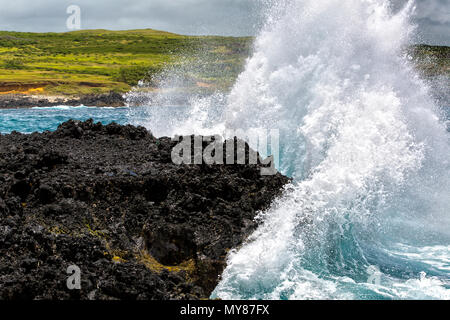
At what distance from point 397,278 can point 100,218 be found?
4441 mm

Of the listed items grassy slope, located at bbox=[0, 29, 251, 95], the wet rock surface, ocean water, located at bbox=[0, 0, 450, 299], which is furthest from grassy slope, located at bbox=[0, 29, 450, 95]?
the wet rock surface

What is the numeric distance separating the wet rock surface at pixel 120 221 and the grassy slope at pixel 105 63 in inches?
807

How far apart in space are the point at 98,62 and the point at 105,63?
4.86 feet

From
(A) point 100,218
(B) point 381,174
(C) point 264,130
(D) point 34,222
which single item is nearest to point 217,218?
(A) point 100,218

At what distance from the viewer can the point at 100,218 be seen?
20.6 feet

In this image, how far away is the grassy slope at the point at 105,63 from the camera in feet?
153

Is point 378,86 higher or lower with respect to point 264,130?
higher

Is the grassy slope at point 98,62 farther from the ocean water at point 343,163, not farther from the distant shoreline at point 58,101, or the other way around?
the ocean water at point 343,163

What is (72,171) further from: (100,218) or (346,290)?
(346,290)

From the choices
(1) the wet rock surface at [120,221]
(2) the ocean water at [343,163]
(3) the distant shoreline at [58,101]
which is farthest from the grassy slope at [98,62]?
(1) the wet rock surface at [120,221]

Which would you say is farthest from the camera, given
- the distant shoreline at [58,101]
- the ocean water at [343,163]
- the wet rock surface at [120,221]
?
the distant shoreline at [58,101]

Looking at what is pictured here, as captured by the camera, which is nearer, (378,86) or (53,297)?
(53,297)

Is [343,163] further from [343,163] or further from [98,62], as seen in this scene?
[98,62]

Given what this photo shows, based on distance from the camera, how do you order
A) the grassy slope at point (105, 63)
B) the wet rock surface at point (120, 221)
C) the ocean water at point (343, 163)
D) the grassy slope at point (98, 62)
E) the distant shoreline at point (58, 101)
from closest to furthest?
1. the wet rock surface at point (120, 221)
2. the ocean water at point (343, 163)
3. the distant shoreline at point (58, 101)
4. the grassy slope at point (105, 63)
5. the grassy slope at point (98, 62)
